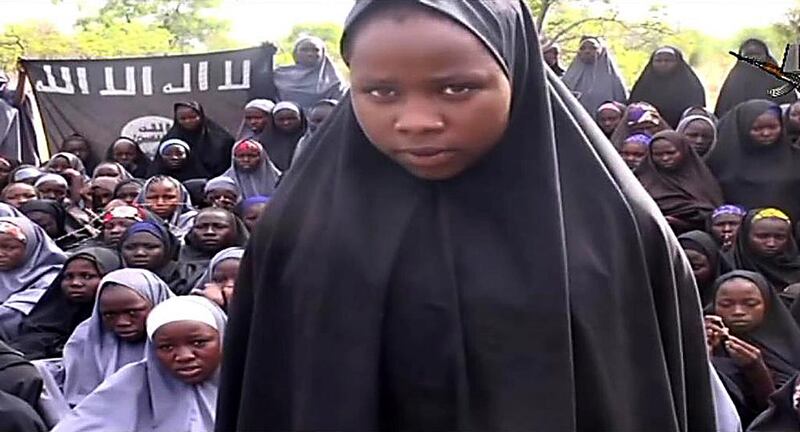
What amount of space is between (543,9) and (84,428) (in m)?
8.94

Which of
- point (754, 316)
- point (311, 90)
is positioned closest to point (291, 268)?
point (754, 316)

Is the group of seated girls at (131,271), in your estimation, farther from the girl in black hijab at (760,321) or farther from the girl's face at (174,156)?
the girl in black hijab at (760,321)

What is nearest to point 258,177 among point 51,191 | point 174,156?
point 174,156

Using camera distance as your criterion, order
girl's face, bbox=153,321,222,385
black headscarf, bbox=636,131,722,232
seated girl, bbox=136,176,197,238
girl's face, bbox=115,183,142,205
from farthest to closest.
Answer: girl's face, bbox=115,183,142,205 < seated girl, bbox=136,176,197,238 < black headscarf, bbox=636,131,722,232 < girl's face, bbox=153,321,222,385

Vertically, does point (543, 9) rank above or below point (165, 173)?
above

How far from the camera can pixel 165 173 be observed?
324 inches

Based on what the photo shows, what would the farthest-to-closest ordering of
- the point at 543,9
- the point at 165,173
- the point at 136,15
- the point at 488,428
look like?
the point at 136,15 → the point at 543,9 → the point at 165,173 → the point at 488,428

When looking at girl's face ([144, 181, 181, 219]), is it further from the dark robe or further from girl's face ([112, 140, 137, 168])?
the dark robe

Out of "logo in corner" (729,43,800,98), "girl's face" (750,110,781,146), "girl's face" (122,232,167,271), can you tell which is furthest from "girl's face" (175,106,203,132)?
"girl's face" (750,110,781,146)

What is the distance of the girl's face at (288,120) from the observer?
824 centimetres

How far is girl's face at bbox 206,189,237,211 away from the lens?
21.7ft

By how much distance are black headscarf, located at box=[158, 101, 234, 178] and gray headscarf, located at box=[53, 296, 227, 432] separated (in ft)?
16.9

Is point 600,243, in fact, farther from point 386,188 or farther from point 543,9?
point 543,9

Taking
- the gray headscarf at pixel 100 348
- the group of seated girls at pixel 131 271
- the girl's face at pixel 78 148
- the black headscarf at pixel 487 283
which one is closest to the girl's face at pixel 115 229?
the group of seated girls at pixel 131 271
